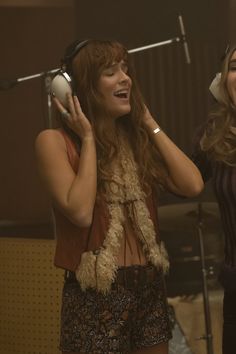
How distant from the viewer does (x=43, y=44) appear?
317 centimetres

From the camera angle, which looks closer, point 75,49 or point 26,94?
point 75,49

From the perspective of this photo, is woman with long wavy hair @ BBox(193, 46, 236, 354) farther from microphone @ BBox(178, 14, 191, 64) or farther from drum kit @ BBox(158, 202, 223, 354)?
microphone @ BBox(178, 14, 191, 64)

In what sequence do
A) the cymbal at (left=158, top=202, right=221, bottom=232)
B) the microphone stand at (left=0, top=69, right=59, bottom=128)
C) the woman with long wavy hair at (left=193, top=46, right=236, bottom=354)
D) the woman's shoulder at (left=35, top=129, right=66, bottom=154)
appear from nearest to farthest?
the woman's shoulder at (left=35, top=129, right=66, bottom=154) → the woman with long wavy hair at (left=193, top=46, right=236, bottom=354) → the cymbal at (left=158, top=202, right=221, bottom=232) → the microphone stand at (left=0, top=69, right=59, bottom=128)

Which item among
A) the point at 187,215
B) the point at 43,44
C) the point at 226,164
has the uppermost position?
the point at 43,44

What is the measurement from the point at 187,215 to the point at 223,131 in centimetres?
108

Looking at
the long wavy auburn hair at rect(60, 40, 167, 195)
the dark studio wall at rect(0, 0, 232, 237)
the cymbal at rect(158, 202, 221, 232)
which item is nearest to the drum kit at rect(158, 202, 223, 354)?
the cymbal at rect(158, 202, 221, 232)

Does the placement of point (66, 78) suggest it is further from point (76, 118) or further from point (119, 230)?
point (119, 230)

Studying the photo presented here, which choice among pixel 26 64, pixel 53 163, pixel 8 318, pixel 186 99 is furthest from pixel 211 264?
pixel 53 163

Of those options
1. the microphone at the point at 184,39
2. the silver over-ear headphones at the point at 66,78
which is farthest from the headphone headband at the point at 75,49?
the microphone at the point at 184,39

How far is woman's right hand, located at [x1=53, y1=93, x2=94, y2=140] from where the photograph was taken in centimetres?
178

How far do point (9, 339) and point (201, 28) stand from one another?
1754 mm

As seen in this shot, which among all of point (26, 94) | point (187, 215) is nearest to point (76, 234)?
point (187, 215)

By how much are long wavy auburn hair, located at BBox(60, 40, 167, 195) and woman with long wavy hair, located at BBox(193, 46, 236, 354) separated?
0.53 ft

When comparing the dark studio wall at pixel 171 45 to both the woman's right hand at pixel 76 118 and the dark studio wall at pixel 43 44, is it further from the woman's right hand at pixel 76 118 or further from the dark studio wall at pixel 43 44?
the woman's right hand at pixel 76 118
